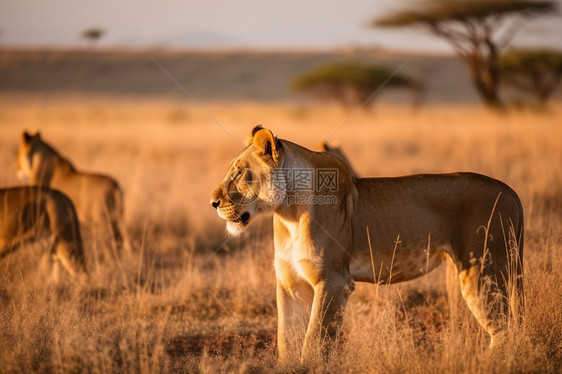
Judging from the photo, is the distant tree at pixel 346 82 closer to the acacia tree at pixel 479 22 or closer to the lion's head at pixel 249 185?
the acacia tree at pixel 479 22

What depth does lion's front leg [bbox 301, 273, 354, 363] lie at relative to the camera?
181 inches

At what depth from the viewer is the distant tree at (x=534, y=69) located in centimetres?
3691

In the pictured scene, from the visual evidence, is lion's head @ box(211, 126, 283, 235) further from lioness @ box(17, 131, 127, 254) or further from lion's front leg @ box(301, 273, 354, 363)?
lioness @ box(17, 131, 127, 254)

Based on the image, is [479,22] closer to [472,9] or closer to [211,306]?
[472,9]

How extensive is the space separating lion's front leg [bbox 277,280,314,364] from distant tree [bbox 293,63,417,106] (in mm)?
35219

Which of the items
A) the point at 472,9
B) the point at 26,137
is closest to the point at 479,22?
the point at 472,9

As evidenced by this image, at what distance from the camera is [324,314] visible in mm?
4594

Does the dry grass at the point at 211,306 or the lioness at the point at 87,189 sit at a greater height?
the lioness at the point at 87,189

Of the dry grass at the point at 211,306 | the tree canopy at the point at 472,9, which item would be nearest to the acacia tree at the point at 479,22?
the tree canopy at the point at 472,9

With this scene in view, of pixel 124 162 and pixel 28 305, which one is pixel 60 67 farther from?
pixel 28 305

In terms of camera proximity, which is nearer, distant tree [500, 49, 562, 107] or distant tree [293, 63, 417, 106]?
distant tree [500, 49, 562, 107]

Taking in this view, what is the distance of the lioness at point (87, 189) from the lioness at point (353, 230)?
3.81 meters

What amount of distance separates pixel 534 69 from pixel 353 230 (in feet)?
118

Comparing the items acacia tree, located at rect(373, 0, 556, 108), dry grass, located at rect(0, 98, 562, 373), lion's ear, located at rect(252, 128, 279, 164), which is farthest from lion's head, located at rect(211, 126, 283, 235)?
acacia tree, located at rect(373, 0, 556, 108)
